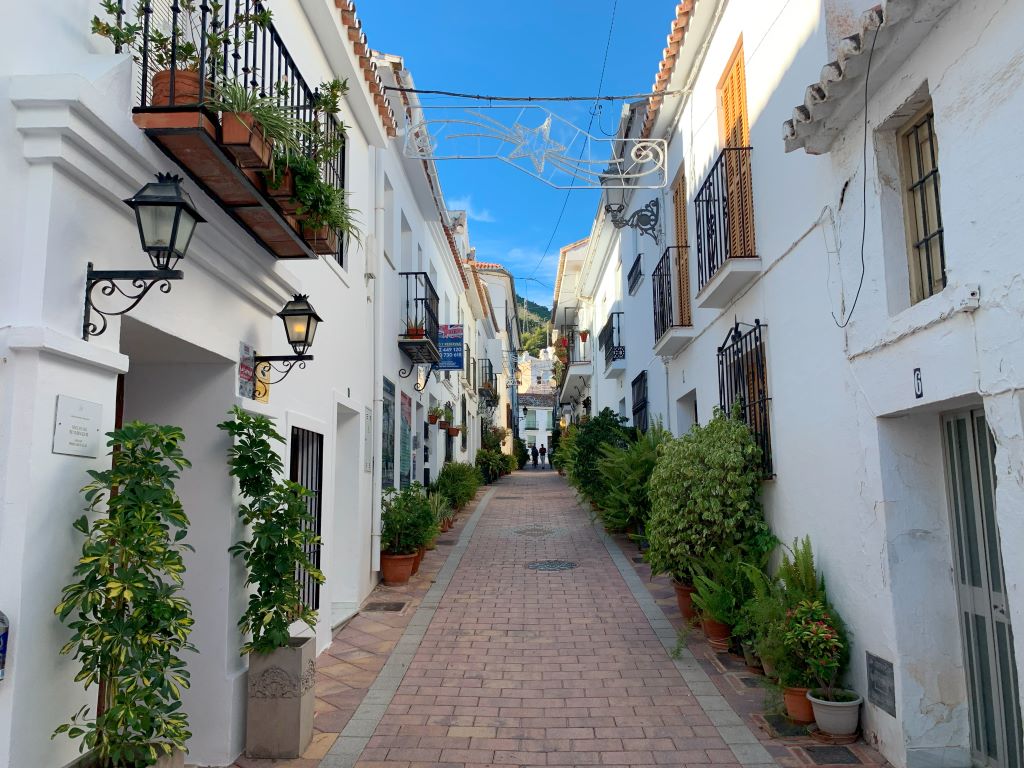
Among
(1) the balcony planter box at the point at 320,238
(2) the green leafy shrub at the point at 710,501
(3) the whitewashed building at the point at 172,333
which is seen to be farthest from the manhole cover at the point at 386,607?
(1) the balcony planter box at the point at 320,238

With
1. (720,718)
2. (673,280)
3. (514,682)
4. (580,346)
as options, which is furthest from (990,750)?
(580,346)

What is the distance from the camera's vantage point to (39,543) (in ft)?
10.2

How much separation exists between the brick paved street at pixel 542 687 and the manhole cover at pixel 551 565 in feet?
1.10

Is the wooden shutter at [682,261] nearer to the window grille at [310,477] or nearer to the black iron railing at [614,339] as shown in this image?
the window grille at [310,477]

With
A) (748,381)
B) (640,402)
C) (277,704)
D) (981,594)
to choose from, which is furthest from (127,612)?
(640,402)

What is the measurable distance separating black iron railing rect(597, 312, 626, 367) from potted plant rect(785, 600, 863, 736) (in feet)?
36.4

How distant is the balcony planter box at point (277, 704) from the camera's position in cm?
492

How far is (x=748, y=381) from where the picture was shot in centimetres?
772

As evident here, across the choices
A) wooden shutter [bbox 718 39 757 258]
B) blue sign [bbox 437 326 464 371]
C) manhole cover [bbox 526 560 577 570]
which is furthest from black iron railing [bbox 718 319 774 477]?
blue sign [bbox 437 326 464 371]

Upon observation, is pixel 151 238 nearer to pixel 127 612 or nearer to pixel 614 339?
pixel 127 612

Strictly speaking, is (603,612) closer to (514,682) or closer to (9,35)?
(514,682)

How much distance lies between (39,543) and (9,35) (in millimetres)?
2117

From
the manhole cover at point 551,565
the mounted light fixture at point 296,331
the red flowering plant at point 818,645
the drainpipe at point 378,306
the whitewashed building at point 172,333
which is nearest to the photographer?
the whitewashed building at point 172,333

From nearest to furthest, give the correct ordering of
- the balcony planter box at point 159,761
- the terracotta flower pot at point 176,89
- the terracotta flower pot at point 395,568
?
1. the balcony planter box at point 159,761
2. the terracotta flower pot at point 176,89
3. the terracotta flower pot at point 395,568
